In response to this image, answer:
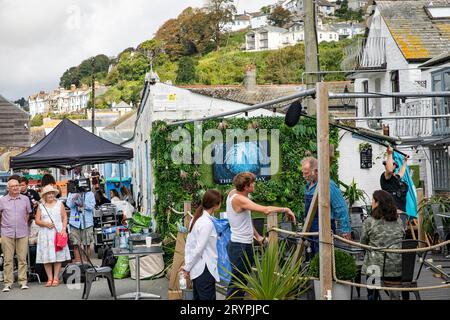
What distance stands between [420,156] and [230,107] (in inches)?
273

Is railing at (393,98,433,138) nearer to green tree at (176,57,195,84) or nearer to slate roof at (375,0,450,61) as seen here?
slate roof at (375,0,450,61)

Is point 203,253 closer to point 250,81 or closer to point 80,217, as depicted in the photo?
point 80,217

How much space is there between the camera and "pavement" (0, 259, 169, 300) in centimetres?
1155

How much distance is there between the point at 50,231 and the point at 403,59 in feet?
61.7

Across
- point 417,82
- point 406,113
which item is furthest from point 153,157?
point 417,82

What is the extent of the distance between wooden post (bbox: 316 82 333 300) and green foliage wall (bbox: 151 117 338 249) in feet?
23.1

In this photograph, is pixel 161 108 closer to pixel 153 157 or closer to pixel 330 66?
pixel 153 157

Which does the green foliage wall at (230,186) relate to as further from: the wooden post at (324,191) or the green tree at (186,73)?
the green tree at (186,73)

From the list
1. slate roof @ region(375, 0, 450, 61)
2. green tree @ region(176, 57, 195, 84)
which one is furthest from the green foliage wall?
green tree @ region(176, 57, 195, 84)

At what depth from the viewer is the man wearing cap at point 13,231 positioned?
12.4 m

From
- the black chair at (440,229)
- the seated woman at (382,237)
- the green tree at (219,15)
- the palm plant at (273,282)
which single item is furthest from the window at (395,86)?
the green tree at (219,15)

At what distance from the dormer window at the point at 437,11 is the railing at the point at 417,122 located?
21.5 ft

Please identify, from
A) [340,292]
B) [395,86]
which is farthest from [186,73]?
[340,292]

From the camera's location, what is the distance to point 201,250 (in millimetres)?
8141
